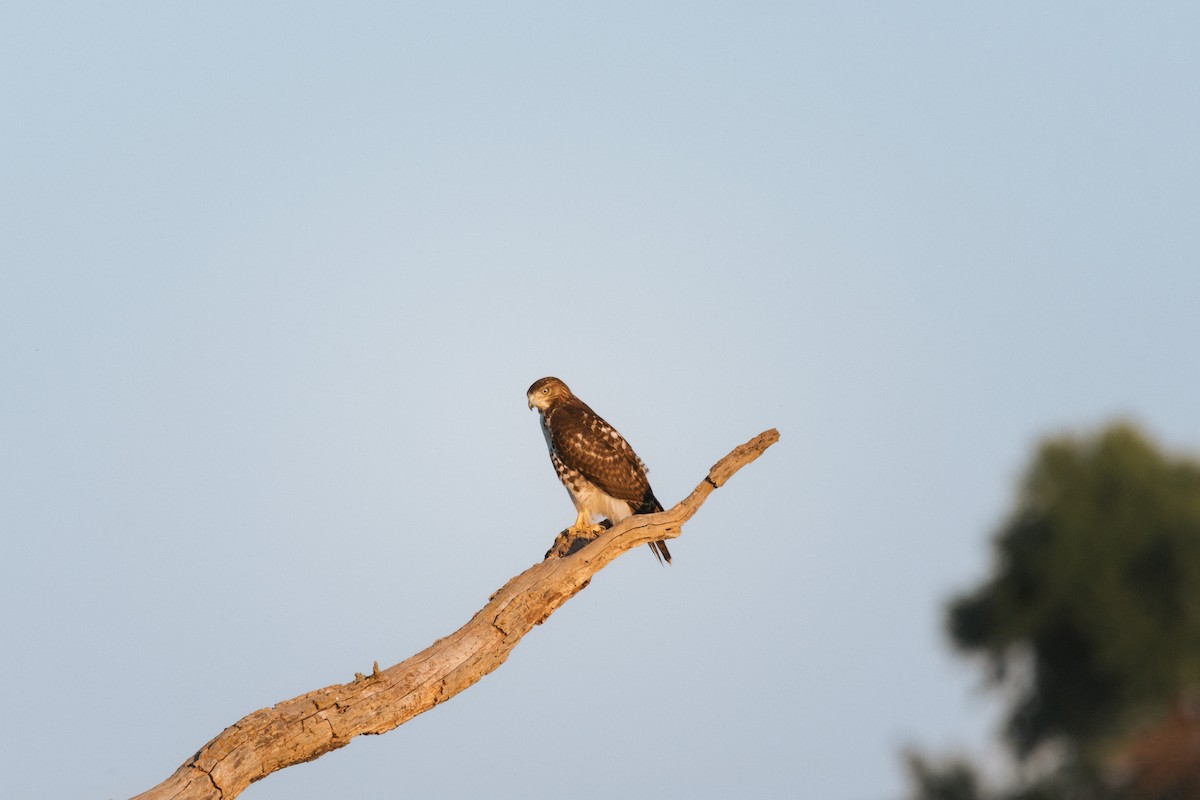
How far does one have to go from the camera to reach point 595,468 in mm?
13922

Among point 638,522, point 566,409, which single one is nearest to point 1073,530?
point 638,522

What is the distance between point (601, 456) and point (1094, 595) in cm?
1046

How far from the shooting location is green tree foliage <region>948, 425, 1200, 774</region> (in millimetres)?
3541

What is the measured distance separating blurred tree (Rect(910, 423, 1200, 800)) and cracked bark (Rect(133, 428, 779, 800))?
6.88m

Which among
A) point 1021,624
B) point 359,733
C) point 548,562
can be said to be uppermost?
point 548,562

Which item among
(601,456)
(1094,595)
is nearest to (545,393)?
(601,456)

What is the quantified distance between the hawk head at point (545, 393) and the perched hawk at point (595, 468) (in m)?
0.22

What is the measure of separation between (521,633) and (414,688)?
1.17m

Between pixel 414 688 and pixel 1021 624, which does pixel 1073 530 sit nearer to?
pixel 1021 624

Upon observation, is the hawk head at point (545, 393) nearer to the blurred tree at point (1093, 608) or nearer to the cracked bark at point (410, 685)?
the cracked bark at point (410, 685)

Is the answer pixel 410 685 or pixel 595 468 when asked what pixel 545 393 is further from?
pixel 410 685

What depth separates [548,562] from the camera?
449 inches

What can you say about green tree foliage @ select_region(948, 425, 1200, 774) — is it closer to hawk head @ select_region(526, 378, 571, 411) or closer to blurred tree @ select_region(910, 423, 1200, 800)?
blurred tree @ select_region(910, 423, 1200, 800)

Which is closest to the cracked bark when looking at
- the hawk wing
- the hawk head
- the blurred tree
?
the hawk wing
